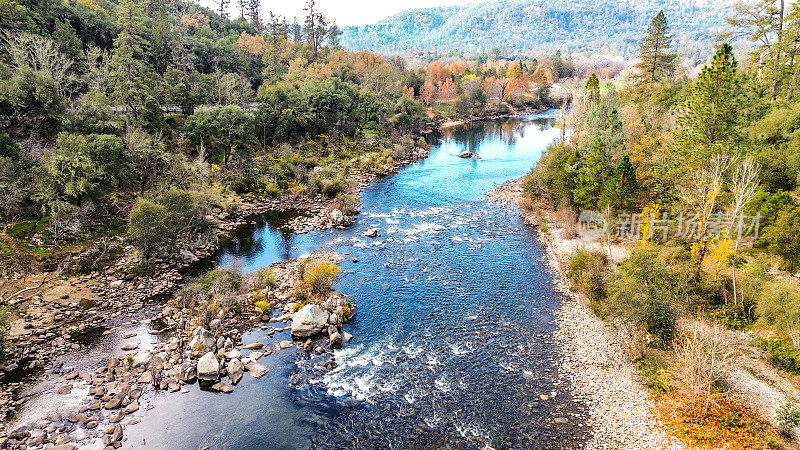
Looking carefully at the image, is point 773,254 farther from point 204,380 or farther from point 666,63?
point 666,63

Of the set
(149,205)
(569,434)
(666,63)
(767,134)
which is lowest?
(569,434)

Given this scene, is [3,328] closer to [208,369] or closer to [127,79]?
[208,369]

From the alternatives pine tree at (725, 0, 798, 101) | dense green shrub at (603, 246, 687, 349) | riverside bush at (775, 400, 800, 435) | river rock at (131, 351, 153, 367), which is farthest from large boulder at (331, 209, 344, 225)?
pine tree at (725, 0, 798, 101)

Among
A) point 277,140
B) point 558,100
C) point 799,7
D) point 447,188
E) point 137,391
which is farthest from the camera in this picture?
point 558,100

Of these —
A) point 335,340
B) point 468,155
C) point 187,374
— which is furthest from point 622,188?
point 468,155

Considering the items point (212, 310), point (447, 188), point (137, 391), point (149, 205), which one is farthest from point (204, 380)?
point (447, 188)
